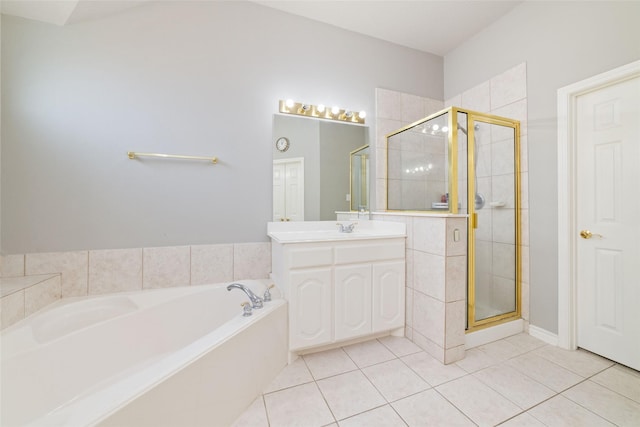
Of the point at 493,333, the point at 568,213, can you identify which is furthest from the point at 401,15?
the point at 493,333

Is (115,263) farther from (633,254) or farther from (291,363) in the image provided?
(633,254)

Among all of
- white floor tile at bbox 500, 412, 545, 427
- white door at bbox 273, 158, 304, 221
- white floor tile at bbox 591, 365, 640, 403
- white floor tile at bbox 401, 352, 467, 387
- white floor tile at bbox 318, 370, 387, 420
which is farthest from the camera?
white door at bbox 273, 158, 304, 221

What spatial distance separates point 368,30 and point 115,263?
2.99 m

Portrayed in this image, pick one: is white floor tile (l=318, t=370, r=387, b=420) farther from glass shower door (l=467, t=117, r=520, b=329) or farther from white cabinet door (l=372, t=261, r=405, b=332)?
glass shower door (l=467, t=117, r=520, b=329)

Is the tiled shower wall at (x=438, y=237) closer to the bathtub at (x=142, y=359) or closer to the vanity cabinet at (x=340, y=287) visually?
the vanity cabinet at (x=340, y=287)

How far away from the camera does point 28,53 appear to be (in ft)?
5.21

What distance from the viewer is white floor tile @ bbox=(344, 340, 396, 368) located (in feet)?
5.60

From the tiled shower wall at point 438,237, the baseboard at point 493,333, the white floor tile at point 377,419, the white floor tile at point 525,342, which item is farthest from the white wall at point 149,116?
the white floor tile at point 525,342

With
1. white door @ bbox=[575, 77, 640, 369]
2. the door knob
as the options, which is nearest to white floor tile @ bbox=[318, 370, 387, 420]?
white door @ bbox=[575, 77, 640, 369]

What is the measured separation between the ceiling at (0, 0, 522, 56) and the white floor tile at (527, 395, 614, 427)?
9.52 ft

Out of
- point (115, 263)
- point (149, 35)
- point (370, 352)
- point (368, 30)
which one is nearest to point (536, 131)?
point (368, 30)

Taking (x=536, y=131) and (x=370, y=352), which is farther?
(x=536, y=131)

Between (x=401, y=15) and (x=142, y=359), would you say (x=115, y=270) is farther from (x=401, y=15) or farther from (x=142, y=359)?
(x=401, y=15)

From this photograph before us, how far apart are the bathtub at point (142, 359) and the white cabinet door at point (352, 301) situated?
1.32ft
